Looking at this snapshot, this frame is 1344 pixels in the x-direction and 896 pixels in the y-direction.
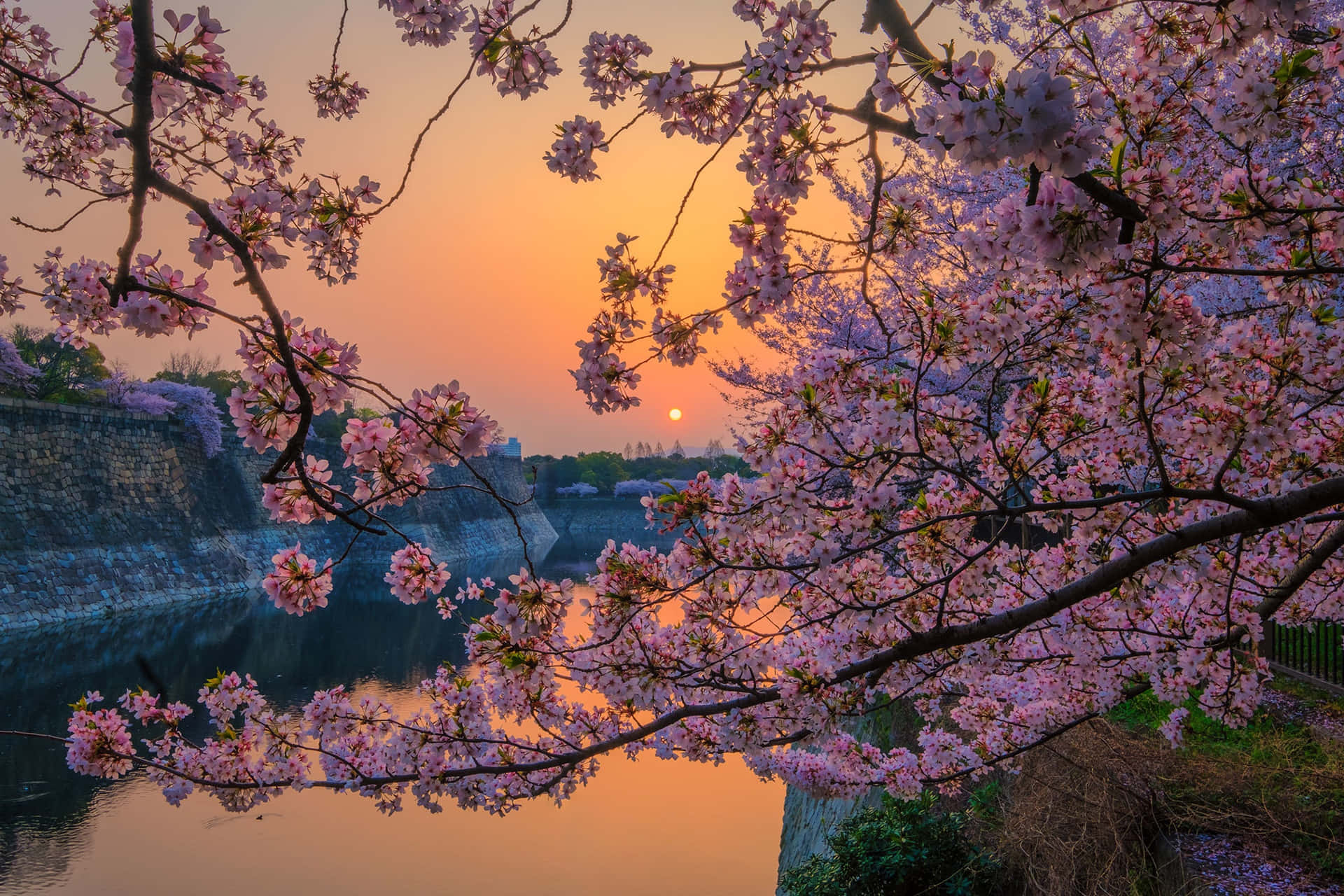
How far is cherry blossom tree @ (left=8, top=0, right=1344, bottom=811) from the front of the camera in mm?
2455

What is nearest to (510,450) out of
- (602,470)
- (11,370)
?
(602,470)

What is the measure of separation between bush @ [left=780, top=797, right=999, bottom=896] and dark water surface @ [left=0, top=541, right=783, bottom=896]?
4.32 metres

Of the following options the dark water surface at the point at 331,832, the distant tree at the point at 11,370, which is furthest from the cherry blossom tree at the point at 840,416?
the distant tree at the point at 11,370

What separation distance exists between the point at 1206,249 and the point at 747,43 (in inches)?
65.9

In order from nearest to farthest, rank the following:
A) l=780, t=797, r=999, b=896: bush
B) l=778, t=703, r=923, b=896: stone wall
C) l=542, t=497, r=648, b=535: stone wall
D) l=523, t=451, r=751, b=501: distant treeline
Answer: l=780, t=797, r=999, b=896: bush
l=778, t=703, r=923, b=896: stone wall
l=542, t=497, r=648, b=535: stone wall
l=523, t=451, r=751, b=501: distant treeline

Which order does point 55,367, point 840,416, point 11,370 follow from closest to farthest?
point 840,416 < point 11,370 < point 55,367

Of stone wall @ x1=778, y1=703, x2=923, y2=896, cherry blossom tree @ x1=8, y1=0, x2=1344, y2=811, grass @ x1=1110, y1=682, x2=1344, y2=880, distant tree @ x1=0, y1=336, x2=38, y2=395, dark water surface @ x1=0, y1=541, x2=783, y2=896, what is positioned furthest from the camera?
distant tree @ x1=0, y1=336, x2=38, y2=395

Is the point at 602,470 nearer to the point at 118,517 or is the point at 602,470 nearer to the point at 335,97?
the point at 118,517

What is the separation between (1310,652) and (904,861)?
4833 mm

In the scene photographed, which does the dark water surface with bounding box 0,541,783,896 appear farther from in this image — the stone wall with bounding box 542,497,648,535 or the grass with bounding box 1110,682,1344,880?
the stone wall with bounding box 542,497,648,535

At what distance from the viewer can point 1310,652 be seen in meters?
7.58

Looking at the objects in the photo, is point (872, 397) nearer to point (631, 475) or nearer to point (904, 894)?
point (904, 894)

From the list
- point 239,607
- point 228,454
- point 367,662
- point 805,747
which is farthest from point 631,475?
point 805,747

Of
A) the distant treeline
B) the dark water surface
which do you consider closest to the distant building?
the distant treeline
